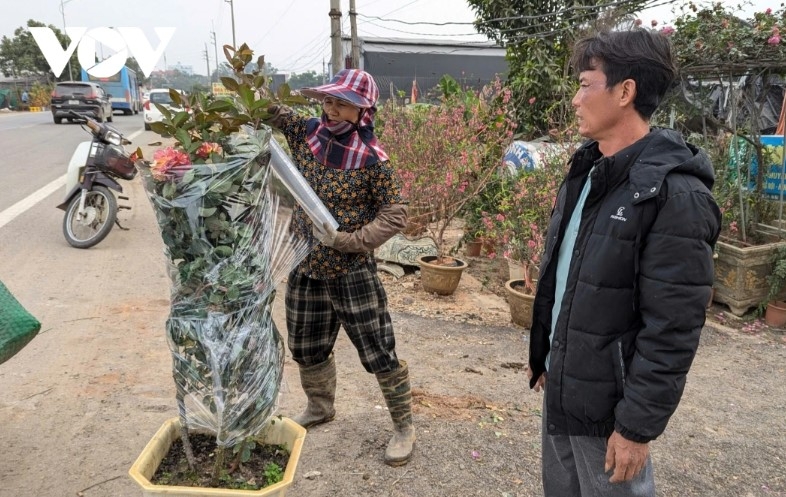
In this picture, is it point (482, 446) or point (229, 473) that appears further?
point (482, 446)

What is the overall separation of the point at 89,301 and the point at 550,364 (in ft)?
12.7

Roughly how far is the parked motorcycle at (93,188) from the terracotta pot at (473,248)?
363 cm

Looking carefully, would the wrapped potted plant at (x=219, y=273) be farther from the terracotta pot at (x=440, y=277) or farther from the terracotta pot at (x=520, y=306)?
the terracotta pot at (x=440, y=277)

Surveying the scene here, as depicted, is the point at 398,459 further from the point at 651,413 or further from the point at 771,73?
the point at 771,73

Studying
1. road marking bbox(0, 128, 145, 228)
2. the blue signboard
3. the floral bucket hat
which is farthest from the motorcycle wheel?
the blue signboard

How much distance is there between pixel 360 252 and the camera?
2.28 metres

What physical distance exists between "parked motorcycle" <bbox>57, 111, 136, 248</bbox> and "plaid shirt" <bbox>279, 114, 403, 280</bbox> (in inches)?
160

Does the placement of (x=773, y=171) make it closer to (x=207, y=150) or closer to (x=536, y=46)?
(x=536, y=46)

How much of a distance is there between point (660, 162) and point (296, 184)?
1.06 metres

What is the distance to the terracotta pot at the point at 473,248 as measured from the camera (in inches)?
245

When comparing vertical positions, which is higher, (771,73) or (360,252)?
(771,73)

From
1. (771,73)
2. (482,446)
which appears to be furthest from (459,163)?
(482,446)

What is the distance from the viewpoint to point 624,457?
55.1 inches

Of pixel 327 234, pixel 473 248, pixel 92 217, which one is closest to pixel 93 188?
pixel 92 217
